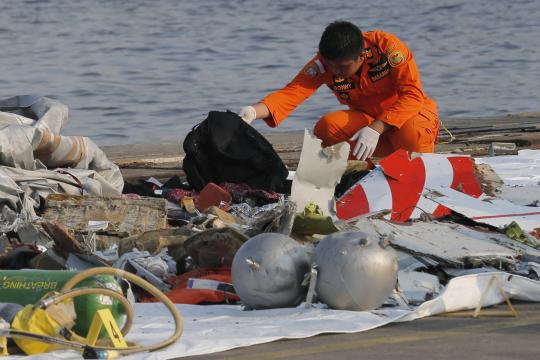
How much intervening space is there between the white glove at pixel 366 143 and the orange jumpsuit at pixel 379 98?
0.13 meters

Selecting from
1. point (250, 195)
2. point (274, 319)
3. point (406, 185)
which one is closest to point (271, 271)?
point (274, 319)

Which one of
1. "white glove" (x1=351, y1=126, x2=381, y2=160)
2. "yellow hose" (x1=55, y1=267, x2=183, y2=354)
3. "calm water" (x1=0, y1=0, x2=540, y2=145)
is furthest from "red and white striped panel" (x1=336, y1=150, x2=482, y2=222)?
"calm water" (x1=0, y1=0, x2=540, y2=145)

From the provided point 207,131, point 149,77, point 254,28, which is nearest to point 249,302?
point 207,131

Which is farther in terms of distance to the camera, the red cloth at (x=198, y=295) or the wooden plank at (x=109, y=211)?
the wooden plank at (x=109, y=211)

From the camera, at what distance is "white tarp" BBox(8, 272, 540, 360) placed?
4129 mm

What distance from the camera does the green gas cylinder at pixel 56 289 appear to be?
409 cm

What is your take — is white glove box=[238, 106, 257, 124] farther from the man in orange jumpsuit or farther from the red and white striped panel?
the red and white striped panel

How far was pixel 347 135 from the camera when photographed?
24.5ft

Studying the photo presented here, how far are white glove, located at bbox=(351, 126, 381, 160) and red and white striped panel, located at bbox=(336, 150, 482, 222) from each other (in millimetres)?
419

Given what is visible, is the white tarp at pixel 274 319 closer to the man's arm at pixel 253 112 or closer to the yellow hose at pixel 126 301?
the yellow hose at pixel 126 301

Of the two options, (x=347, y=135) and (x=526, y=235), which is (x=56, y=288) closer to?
(x=526, y=235)

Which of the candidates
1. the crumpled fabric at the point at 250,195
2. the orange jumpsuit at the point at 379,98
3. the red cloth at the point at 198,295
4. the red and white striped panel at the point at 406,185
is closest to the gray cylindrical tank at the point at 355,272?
the red cloth at the point at 198,295

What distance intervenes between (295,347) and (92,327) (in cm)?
62

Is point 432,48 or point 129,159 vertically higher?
point 129,159
